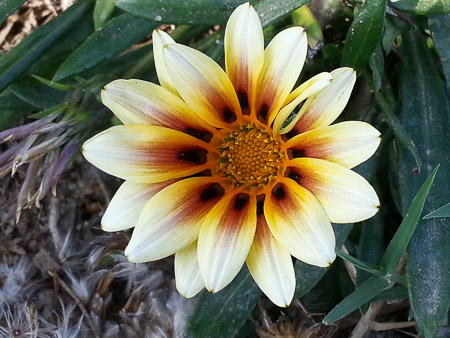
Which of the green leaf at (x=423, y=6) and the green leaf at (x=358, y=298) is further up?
the green leaf at (x=423, y=6)

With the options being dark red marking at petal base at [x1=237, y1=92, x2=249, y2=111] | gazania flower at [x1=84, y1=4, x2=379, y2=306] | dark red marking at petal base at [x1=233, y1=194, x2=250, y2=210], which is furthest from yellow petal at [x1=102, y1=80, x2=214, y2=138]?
dark red marking at petal base at [x1=233, y1=194, x2=250, y2=210]

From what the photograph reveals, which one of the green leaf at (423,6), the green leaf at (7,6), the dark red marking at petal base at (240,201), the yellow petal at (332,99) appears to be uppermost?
the green leaf at (7,6)

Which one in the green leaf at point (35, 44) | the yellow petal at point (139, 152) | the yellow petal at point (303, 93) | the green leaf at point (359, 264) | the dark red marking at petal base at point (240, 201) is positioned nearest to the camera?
the yellow petal at point (303, 93)

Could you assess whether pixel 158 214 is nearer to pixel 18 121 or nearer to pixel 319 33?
pixel 319 33

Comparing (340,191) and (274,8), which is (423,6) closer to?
(274,8)

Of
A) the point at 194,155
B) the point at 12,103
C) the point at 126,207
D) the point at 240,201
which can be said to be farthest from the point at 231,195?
the point at 12,103

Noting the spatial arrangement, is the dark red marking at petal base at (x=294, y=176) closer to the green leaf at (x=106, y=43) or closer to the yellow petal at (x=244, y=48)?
the yellow petal at (x=244, y=48)

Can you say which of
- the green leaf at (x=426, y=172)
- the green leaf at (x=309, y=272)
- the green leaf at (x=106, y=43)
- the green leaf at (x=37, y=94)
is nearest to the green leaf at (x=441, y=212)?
the green leaf at (x=426, y=172)

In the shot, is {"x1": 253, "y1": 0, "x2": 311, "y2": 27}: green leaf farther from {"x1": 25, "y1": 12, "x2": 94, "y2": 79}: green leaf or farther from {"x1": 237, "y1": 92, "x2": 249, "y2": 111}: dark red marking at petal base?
{"x1": 25, "y1": 12, "x2": 94, "y2": 79}: green leaf
